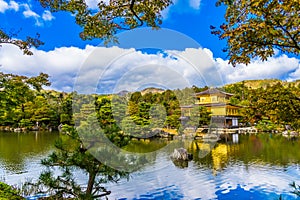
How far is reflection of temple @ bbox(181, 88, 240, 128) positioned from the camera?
2423 centimetres

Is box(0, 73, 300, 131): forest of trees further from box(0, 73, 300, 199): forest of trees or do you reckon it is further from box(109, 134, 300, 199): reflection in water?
box(109, 134, 300, 199): reflection in water

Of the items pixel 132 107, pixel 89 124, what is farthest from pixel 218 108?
pixel 89 124

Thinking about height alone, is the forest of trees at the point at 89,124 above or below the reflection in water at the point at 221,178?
above

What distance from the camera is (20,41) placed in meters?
4.68

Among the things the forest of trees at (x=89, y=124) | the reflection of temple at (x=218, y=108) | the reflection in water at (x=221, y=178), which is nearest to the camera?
the forest of trees at (x=89, y=124)

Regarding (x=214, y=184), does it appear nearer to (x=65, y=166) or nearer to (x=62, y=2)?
(x=65, y=166)

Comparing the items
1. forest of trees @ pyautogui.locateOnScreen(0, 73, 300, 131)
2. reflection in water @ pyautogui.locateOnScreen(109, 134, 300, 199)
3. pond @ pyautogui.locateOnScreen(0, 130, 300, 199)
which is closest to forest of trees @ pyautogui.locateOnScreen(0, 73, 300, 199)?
forest of trees @ pyautogui.locateOnScreen(0, 73, 300, 131)

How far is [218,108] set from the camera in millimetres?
24484

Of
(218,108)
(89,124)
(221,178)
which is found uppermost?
(218,108)

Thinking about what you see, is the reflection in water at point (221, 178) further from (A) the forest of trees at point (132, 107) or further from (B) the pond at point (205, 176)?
(A) the forest of trees at point (132, 107)

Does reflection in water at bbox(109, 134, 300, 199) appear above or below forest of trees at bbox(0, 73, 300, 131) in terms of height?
below

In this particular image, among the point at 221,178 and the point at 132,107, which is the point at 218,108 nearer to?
the point at 132,107

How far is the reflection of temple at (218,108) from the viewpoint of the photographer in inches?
954

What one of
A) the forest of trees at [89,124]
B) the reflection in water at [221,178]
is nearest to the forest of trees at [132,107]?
the forest of trees at [89,124]
